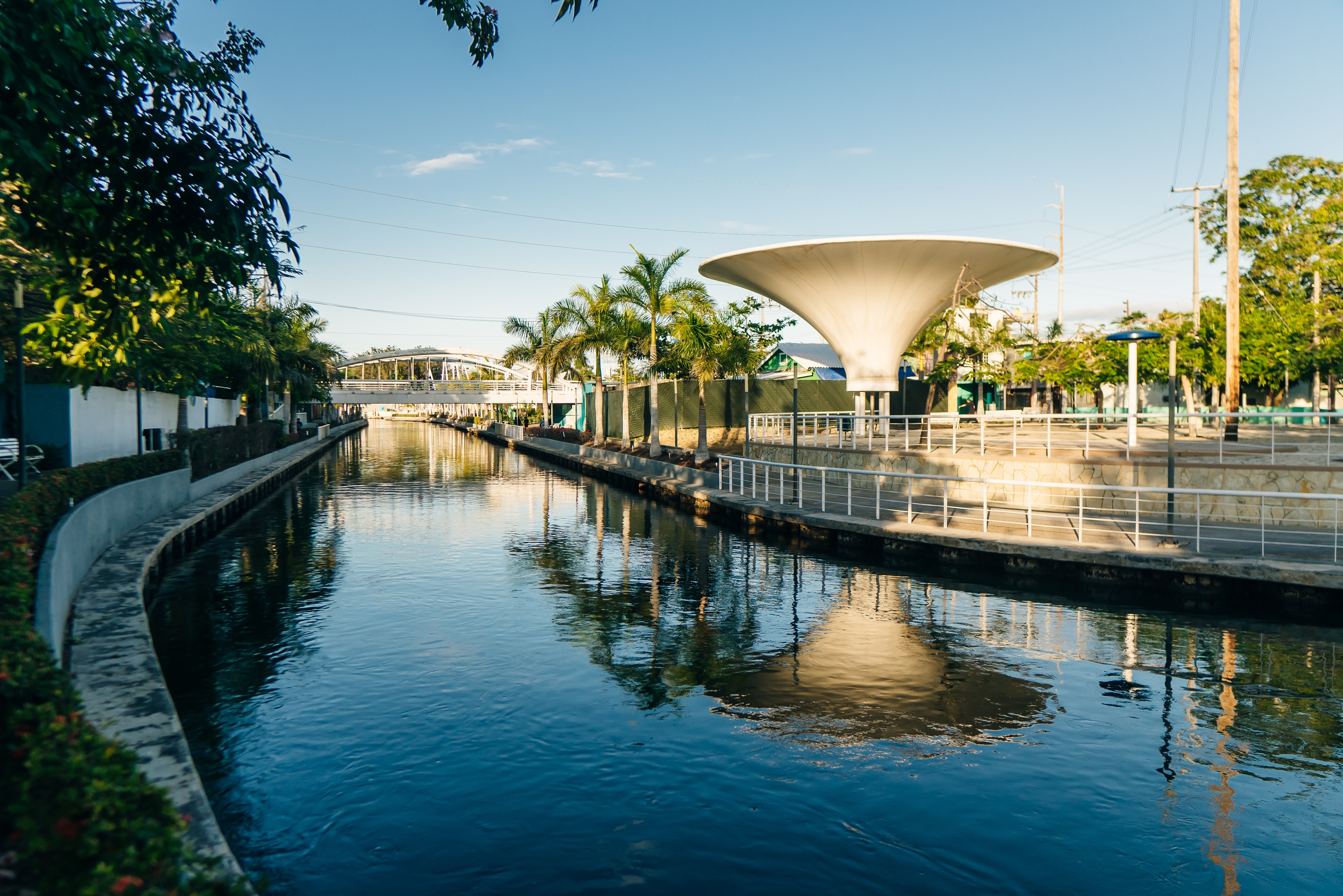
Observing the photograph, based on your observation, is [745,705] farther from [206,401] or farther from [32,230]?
[206,401]

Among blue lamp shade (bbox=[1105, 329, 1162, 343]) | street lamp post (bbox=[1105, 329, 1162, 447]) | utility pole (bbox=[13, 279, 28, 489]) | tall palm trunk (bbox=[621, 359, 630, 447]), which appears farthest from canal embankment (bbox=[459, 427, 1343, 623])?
tall palm trunk (bbox=[621, 359, 630, 447])

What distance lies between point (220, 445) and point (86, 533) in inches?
762

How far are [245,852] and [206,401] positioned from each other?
44993mm

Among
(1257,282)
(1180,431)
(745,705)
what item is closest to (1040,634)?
(745,705)

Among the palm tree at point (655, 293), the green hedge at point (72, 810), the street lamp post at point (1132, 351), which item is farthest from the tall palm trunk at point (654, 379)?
the green hedge at point (72, 810)

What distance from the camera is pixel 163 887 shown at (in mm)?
3141

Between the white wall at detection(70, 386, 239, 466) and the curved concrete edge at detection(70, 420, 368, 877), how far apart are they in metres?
8.84

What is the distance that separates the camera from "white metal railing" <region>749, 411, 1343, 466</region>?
20906mm

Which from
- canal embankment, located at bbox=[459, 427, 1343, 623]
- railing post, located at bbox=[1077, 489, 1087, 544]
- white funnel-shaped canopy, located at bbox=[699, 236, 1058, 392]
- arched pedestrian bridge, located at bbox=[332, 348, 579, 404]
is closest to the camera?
canal embankment, located at bbox=[459, 427, 1343, 623]

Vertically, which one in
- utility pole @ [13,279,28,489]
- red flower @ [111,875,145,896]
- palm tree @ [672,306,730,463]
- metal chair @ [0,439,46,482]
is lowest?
Answer: red flower @ [111,875,145,896]

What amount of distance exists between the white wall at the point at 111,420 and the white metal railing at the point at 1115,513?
19.8m

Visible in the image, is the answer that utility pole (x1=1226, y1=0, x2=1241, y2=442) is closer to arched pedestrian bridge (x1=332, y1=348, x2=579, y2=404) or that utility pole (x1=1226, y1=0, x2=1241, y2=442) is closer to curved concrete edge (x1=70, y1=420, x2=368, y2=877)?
curved concrete edge (x1=70, y1=420, x2=368, y2=877)

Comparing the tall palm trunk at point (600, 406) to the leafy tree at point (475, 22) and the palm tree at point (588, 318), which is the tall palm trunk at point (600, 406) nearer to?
the palm tree at point (588, 318)

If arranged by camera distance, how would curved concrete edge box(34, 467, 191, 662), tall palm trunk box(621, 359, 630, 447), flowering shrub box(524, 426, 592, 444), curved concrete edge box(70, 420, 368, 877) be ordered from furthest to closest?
flowering shrub box(524, 426, 592, 444) → tall palm trunk box(621, 359, 630, 447) → curved concrete edge box(34, 467, 191, 662) → curved concrete edge box(70, 420, 368, 877)
